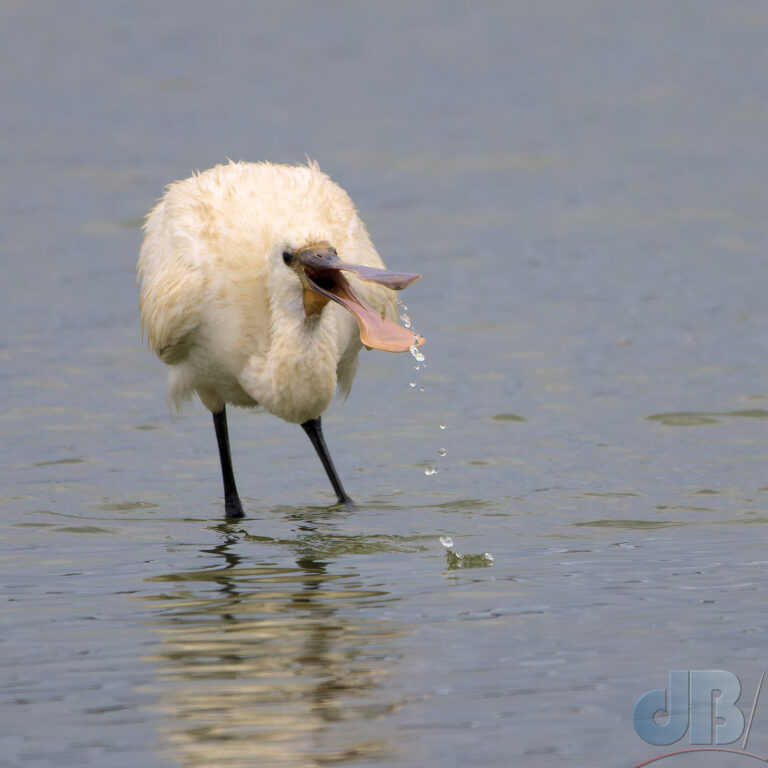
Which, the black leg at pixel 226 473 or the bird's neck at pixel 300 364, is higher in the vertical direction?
the bird's neck at pixel 300 364

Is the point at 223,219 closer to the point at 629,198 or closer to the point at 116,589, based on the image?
the point at 116,589

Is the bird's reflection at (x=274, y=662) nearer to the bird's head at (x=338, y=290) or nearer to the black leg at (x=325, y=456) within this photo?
the bird's head at (x=338, y=290)

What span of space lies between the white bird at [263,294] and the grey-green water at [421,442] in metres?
0.79

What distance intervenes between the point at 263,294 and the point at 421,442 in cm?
305

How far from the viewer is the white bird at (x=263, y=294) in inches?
367

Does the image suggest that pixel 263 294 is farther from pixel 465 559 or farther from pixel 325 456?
pixel 465 559

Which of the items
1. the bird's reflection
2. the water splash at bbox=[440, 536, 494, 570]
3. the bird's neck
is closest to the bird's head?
the bird's neck

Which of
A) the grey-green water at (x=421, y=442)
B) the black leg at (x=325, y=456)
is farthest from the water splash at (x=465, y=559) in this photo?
the black leg at (x=325, y=456)

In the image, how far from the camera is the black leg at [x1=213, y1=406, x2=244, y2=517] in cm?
1053

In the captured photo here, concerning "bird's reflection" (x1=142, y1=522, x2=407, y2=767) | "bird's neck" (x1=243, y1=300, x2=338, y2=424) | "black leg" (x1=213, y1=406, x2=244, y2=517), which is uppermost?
"bird's neck" (x1=243, y1=300, x2=338, y2=424)

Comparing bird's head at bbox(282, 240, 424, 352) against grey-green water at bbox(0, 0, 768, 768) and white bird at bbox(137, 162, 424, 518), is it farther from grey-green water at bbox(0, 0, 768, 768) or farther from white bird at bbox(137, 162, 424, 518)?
grey-green water at bbox(0, 0, 768, 768)

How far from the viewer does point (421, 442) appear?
41.0 feet

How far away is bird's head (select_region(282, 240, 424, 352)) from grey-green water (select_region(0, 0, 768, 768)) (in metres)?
1.07

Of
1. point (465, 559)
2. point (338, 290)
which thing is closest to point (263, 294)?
point (338, 290)
